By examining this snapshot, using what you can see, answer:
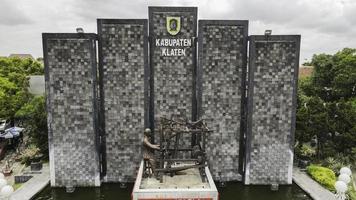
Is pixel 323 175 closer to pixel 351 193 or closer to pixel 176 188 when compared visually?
pixel 351 193

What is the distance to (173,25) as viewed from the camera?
53.2ft

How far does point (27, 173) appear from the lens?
60.7 feet

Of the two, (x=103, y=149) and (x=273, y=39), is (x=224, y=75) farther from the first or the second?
(x=103, y=149)

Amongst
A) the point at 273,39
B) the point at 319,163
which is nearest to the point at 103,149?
the point at 273,39

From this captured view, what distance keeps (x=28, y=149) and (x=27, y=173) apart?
5322mm

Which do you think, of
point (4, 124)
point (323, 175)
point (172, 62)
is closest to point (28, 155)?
point (4, 124)

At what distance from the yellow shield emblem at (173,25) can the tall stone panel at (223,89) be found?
1.42m

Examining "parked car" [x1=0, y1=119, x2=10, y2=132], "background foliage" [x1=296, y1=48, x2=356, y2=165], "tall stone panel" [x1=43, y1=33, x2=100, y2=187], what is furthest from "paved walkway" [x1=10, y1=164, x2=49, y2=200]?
"background foliage" [x1=296, y1=48, x2=356, y2=165]

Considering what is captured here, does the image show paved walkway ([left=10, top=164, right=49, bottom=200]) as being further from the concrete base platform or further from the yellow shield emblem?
the yellow shield emblem

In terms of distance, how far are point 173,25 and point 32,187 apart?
43.8 feet

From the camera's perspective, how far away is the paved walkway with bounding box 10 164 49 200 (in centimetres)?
1541

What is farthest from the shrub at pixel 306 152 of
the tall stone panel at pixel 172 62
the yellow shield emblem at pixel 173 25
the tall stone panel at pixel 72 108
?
the tall stone panel at pixel 72 108

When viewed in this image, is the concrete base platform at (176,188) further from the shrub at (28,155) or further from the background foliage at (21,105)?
the shrub at (28,155)

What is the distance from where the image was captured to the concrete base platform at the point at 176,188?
11.6 metres
